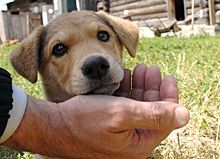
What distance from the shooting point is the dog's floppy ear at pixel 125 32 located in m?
2.95

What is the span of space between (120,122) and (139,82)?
67 centimetres

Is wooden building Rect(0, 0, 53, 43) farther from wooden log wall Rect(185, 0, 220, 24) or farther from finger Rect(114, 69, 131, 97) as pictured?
finger Rect(114, 69, 131, 97)

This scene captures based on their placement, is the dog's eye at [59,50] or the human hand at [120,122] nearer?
the human hand at [120,122]

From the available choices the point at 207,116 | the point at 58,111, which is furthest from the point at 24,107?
the point at 207,116

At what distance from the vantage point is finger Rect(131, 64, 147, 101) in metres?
2.41

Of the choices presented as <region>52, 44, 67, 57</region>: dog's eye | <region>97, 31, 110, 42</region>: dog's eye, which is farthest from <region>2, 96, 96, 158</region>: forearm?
<region>97, 31, 110, 42</region>: dog's eye

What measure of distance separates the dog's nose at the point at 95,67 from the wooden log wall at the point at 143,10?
44.5ft

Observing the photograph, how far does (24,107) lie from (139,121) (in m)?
0.65

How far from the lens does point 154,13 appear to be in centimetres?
1597

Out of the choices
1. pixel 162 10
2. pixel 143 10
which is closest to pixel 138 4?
pixel 143 10

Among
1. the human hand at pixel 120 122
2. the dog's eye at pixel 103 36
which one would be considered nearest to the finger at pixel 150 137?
the human hand at pixel 120 122

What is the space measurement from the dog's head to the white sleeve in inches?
17.7

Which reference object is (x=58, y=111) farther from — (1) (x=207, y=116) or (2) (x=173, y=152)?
(1) (x=207, y=116)

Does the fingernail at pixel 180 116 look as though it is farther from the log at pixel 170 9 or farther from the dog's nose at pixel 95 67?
the log at pixel 170 9
